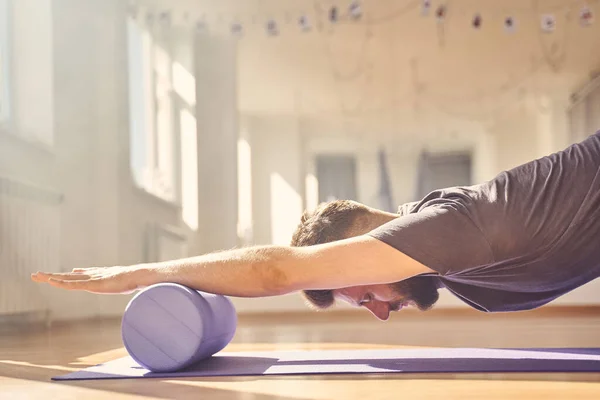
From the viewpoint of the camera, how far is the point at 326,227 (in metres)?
A: 2.02

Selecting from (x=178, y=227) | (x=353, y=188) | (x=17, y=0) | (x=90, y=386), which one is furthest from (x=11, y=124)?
(x=90, y=386)

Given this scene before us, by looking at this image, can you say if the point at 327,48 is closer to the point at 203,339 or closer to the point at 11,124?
the point at 11,124

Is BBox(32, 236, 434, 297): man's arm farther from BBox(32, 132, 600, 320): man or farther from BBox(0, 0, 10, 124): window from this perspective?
BBox(0, 0, 10, 124): window

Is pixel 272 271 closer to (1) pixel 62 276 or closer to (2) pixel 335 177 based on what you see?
(1) pixel 62 276

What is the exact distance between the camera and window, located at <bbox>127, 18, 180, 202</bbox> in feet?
17.9

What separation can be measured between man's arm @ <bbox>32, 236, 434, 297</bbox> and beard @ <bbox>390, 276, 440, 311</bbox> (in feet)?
0.76

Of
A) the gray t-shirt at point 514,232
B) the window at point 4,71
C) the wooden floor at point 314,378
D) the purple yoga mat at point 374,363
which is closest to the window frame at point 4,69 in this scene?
the window at point 4,71

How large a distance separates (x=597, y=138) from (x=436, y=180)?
3.06 meters

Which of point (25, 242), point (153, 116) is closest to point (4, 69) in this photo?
point (25, 242)

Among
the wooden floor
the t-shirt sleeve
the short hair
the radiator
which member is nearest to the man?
the t-shirt sleeve

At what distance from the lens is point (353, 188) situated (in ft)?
16.5

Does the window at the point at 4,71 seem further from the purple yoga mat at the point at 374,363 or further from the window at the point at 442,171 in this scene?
the window at the point at 442,171

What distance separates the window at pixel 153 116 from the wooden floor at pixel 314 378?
1864mm

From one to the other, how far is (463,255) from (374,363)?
0.43 metres
